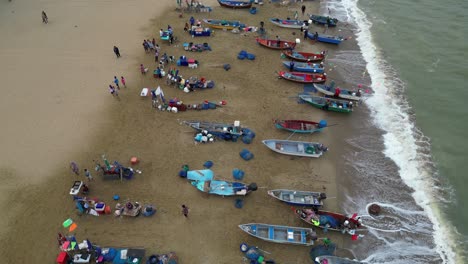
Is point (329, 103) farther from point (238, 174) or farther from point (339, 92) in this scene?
point (238, 174)

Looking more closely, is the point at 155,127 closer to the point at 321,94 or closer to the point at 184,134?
the point at 184,134

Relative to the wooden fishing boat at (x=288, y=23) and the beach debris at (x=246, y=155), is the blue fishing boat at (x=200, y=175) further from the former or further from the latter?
the wooden fishing boat at (x=288, y=23)

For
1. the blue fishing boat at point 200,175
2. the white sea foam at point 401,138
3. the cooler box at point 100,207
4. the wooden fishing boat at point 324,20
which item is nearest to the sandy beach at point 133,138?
the cooler box at point 100,207

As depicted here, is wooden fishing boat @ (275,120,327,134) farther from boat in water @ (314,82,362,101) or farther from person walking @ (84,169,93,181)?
person walking @ (84,169,93,181)

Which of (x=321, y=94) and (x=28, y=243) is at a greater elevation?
(x=321, y=94)

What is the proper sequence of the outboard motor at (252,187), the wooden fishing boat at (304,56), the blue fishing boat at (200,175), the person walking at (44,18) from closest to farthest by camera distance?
1. the outboard motor at (252,187)
2. the blue fishing boat at (200,175)
3. the wooden fishing boat at (304,56)
4. the person walking at (44,18)

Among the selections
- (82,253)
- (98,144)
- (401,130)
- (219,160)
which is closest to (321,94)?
(401,130)
